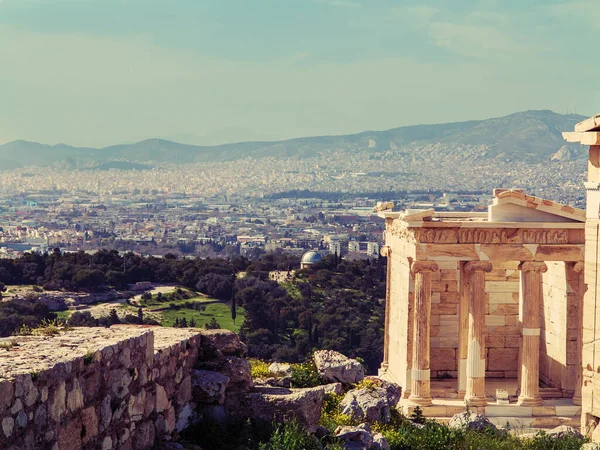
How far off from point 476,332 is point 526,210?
2.52 metres

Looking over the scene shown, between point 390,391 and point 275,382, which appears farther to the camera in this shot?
point 390,391

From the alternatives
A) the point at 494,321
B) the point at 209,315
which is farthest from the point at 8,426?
the point at 209,315

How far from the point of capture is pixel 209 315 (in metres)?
52.7

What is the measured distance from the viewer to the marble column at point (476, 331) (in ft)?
67.2

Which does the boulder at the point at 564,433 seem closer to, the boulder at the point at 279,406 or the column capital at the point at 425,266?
the boulder at the point at 279,406

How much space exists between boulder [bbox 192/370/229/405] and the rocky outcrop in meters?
2.49

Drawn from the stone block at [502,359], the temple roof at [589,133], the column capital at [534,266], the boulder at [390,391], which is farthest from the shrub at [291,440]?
the stone block at [502,359]

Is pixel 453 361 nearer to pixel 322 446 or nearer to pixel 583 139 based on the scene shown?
pixel 583 139

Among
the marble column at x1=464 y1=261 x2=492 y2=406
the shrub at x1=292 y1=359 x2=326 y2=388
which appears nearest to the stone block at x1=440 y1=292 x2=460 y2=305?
the marble column at x1=464 y1=261 x2=492 y2=406

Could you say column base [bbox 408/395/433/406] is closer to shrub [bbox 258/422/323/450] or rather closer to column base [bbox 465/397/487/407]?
column base [bbox 465/397/487/407]

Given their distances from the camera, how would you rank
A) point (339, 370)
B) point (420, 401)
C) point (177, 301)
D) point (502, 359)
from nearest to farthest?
point (339, 370)
point (420, 401)
point (502, 359)
point (177, 301)

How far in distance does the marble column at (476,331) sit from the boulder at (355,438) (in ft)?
30.4

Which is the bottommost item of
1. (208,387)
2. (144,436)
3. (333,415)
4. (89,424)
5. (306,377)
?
(333,415)

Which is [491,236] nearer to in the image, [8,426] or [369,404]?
[369,404]
